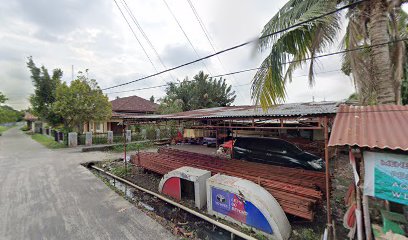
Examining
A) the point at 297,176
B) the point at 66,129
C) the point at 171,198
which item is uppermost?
the point at 66,129

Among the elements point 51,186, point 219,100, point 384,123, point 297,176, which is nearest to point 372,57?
point 384,123

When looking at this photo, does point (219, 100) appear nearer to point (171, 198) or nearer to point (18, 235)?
point (171, 198)

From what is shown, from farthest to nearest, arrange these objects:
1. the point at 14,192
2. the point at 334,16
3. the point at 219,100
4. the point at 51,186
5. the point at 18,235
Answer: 1. the point at 219,100
2. the point at 51,186
3. the point at 14,192
4. the point at 334,16
5. the point at 18,235

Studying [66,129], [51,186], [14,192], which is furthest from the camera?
[66,129]

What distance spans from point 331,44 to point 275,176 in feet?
13.9

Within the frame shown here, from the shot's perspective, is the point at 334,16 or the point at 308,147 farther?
the point at 308,147

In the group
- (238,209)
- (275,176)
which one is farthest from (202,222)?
(275,176)

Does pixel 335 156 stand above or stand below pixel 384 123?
below

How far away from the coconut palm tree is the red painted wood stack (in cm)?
237

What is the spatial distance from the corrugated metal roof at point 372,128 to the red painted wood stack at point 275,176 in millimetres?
1809

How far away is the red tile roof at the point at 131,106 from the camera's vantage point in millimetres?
23019

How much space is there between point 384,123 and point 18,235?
8.14 metres

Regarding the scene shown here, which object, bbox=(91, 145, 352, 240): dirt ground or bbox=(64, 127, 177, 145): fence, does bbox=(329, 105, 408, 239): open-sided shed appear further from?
bbox=(64, 127, 177, 145): fence

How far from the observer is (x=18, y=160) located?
Result: 11.5 meters
